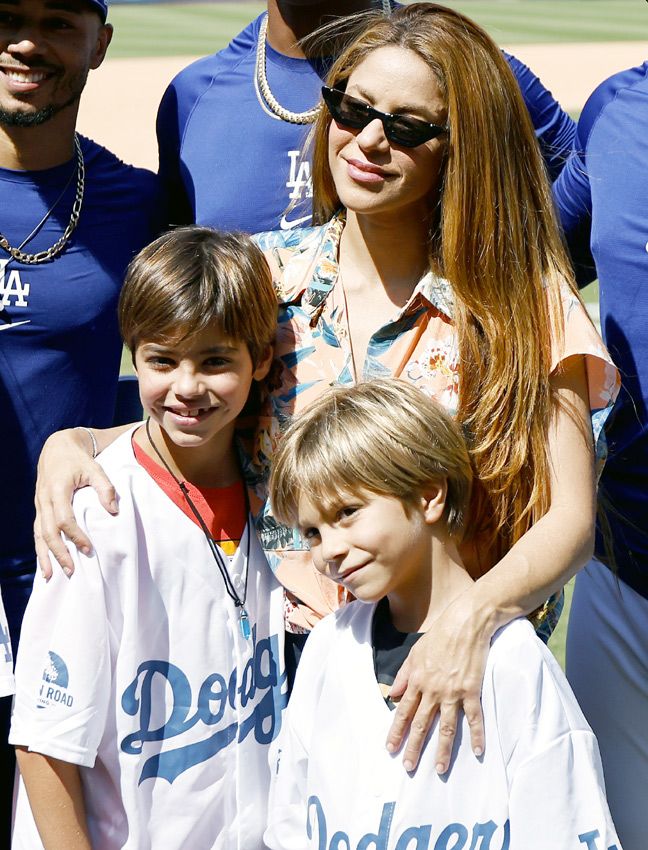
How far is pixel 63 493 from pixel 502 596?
32.8 inches

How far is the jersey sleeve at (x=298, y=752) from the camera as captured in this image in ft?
7.16

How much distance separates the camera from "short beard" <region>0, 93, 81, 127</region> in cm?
293

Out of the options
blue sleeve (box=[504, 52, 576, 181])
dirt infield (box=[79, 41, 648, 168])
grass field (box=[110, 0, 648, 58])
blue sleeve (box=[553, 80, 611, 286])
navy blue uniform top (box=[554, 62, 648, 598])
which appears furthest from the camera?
grass field (box=[110, 0, 648, 58])

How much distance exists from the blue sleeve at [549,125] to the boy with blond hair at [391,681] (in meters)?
1.23

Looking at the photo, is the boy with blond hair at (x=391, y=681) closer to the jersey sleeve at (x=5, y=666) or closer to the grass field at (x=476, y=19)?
the jersey sleeve at (x=5, y=666)

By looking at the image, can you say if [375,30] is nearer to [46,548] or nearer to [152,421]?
[152,421]

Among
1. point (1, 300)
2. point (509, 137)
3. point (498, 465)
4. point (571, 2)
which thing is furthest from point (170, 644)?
point (571, 2)

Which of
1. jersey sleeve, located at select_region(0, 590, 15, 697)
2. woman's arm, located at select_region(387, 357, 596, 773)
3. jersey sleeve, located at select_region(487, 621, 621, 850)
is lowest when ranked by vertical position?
jersey sleeve, located at select_region(0, 590, 15, 697)

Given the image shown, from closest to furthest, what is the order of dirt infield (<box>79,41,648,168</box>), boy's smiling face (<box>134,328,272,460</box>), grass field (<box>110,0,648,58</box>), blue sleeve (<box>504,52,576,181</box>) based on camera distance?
1. boy's smiling face (<box>134,328,272,460</box>)
2. blue sleeve (<box>504,52,576,181</box>)
3. dirt infield (<box>79,41,648,168</box>)
4. grass field (<box>110,0,648,58</box>)

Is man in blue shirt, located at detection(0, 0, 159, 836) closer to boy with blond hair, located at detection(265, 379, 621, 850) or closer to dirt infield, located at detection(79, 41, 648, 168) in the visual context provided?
boy with blond hair, located at detection(265, 379, 621, 850)

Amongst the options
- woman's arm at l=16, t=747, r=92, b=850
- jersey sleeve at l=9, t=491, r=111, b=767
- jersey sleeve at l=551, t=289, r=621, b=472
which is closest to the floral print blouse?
jersey sleeve at l=551, t=289, r=621, b=472

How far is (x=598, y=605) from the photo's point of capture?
2812mm

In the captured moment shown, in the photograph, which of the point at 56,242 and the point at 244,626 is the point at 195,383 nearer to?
the point at 244,626

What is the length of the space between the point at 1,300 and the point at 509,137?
49.3 inches
